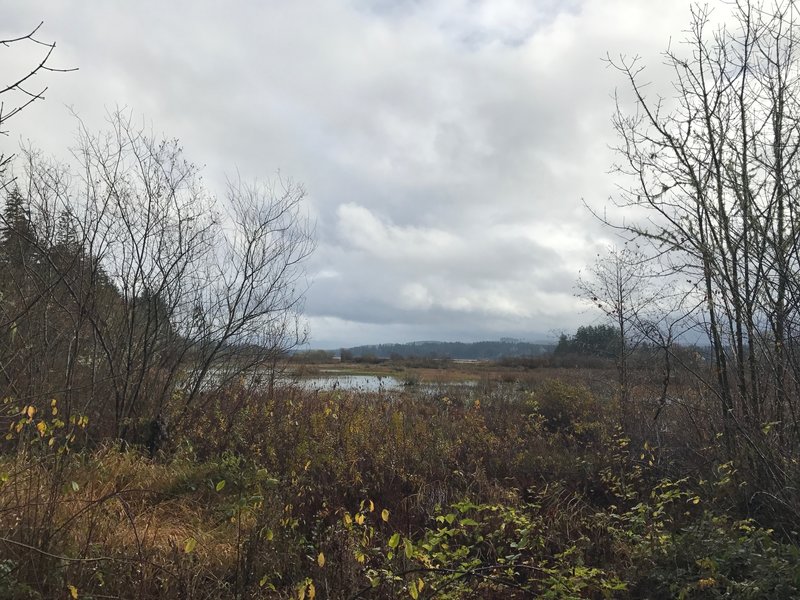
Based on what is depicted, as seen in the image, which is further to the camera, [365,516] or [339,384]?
[339,384]

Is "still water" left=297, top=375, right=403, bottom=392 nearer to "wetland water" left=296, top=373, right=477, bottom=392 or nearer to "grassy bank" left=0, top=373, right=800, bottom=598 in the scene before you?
"wetland water" left=296, top=373, right=477, bottom=392

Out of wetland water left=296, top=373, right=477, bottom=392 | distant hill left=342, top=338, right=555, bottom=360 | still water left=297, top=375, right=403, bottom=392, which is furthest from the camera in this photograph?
distant hill left=342, top=338, right=555, bottom=360

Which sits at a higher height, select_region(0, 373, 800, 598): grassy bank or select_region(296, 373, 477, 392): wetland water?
select_region(296, 373, 477, 392): wetland water

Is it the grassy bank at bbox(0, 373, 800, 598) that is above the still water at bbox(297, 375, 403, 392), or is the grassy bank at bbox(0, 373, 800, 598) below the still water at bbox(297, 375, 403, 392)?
below

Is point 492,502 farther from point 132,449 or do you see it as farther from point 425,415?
point 425,415

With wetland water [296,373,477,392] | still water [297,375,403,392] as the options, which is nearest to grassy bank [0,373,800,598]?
still water [297,375,403,392]

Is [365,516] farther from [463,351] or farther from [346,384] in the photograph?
[463,351]

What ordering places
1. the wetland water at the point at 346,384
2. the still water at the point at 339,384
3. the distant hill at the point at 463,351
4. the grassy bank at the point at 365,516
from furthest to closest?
1. the distant hill at the point at 463,351
2. the wetland water at the point at 346,384
3. the still water at the point at 339,384
4. the grassy bank at the point at 365,516

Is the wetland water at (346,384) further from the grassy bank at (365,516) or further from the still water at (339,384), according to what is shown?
→ the grassy bank at (365,516)

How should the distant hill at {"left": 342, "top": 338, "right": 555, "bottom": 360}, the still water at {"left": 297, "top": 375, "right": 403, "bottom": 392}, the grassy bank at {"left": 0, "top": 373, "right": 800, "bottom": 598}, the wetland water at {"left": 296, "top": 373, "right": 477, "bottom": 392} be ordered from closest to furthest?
the grassy bank at {"left": 0, "top": 373, "right": 800, "bottom": 598} → the still water at {"left": 297, "top": 375, "right": 403, "bottom": 392} → the wetland water at {"left": 296, "top": 373, "right": 477, "bottom": 392} → the distant hill at {"left": 342, "top": 338, "right": 555, "bottom": 360}

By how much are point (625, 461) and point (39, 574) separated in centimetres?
628

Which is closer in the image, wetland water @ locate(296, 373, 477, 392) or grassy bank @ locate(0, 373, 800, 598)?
grassy bank @ locate(0, 373, 800, 598)

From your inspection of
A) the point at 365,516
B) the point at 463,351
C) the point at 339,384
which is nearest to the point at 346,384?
the point at 339,384

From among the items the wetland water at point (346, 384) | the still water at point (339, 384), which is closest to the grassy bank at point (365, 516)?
the still water at point (339, 384)
